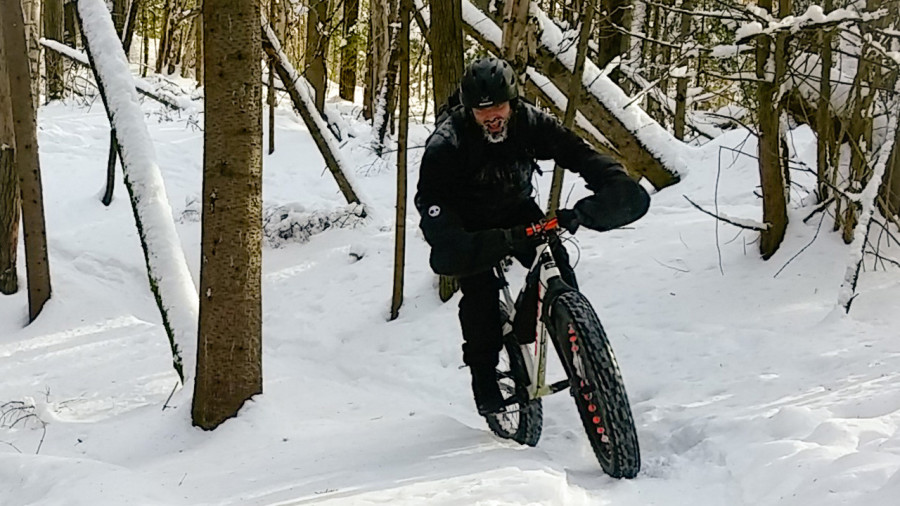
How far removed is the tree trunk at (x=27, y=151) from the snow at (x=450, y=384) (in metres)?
0.28

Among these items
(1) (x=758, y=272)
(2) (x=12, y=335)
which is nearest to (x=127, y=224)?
(2) (x=12, y=335)

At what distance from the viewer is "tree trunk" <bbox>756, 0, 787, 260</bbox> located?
5.74m

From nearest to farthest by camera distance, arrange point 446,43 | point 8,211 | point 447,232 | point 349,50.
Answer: point 447,232 < point 446,43 < point 8,211 < point 349,50

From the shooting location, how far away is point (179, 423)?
502 centimetres

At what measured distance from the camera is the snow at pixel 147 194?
18.1ft

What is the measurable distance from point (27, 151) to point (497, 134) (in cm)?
645

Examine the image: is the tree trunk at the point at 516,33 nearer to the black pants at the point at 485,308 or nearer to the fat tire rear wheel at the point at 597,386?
the black pants at the point at 485,308

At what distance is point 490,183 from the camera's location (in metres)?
3.83

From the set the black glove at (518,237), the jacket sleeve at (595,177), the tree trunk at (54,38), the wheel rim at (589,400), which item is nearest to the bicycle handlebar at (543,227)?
the black glove at (518,237)

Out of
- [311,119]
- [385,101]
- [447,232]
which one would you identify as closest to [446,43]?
[311,119]

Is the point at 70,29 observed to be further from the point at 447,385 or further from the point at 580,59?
the point at 447,385

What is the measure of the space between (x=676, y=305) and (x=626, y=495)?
2.74 metres

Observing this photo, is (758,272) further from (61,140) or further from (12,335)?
(61,140)

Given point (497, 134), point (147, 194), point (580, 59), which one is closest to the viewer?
point (497, 134)
